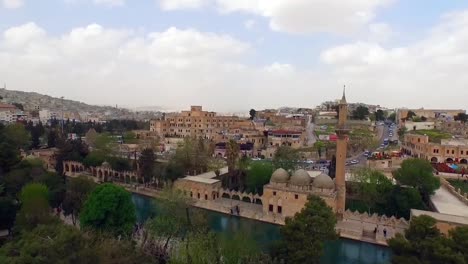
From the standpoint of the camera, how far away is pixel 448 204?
23531mm

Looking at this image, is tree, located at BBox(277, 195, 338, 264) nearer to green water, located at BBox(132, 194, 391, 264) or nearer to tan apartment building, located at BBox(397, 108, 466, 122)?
green water, located at BBox(132, 194, 391, 264)

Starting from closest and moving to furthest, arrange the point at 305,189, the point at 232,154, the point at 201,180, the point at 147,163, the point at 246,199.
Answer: the point at 305,189
the point at 246,199
the point at 201,180
the point at 232,154
the point at 147,163

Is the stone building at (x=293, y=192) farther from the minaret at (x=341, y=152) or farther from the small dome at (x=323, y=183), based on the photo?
the minaret at (x=341, y=152)

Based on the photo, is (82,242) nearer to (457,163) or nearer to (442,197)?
(442,197)

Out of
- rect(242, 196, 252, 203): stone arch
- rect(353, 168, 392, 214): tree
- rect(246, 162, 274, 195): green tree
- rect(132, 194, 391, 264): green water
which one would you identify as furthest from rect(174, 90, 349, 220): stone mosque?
rect(246, 162, 274, 195): green tree

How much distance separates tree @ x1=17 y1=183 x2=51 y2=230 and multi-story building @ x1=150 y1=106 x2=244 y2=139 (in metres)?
40.4

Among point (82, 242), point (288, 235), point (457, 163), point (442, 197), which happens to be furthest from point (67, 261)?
point (457, 163)

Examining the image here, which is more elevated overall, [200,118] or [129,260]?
[200,118]

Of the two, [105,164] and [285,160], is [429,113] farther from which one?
[105,164]

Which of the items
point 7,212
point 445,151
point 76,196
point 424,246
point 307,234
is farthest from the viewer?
point 445,151

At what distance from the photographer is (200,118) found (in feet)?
205

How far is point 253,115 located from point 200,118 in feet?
82.2

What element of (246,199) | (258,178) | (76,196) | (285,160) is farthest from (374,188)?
(76,196)

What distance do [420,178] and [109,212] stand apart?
798 inches
